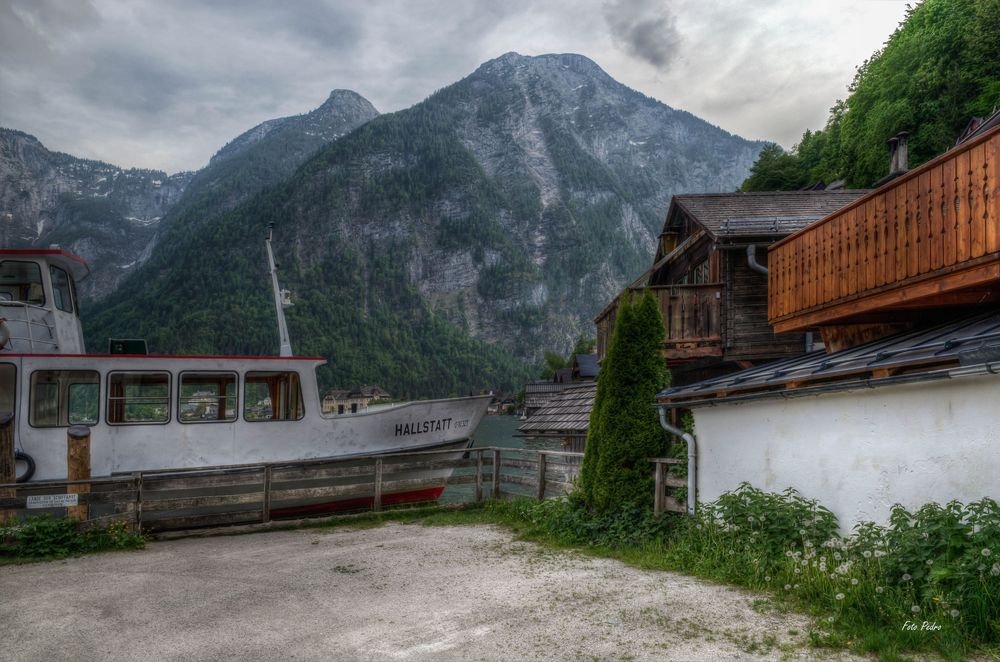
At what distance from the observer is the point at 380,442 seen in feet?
45.6

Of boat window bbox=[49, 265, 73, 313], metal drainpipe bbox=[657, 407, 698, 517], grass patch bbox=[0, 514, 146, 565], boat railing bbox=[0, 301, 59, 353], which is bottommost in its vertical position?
grass patch bbox=[0, 514, 146, 565]

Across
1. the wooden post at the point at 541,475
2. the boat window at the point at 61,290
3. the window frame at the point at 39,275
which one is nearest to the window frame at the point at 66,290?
the boat window at the point at 61,290

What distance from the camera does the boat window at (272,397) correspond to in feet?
41.2

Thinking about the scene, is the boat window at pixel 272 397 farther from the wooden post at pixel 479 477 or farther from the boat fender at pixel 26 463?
the wooden post at pixel 479 477

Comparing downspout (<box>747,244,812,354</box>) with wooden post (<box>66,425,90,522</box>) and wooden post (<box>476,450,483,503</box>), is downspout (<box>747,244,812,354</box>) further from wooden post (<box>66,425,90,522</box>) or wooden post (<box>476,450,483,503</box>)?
wooden post (<box>66,425,90,522</box>)

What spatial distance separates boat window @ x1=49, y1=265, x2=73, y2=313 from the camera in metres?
12.7

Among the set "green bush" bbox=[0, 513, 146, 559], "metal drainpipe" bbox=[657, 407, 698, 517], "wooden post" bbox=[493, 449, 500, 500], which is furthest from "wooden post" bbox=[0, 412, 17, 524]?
"metal drainpipe" bbox=[657, 407, 698, 517]

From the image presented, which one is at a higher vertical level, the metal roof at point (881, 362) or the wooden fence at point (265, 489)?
the metal roof at point (881, 362)

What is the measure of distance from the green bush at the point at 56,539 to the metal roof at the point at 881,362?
816cm

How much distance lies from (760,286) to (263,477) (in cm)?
1230

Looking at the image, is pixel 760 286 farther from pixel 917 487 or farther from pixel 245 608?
pixel 245 608

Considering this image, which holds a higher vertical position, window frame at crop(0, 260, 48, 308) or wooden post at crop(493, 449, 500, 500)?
window frame at crop(0, 260, 48, 308)

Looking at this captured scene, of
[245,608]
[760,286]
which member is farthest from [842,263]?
[245,608]

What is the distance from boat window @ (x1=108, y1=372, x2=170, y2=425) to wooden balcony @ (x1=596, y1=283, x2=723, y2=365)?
36.1 feet
